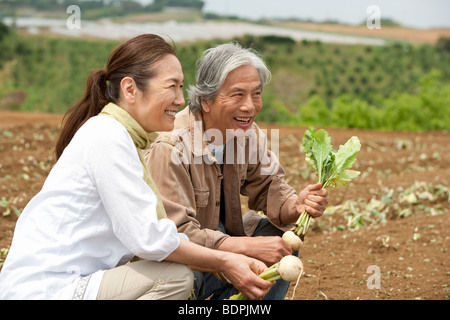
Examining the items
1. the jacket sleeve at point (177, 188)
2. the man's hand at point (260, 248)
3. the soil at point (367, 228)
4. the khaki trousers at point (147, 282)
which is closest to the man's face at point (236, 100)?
the jacket sleeve at point (177, 188)

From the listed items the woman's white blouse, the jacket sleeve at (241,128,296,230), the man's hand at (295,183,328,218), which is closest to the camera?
the woman's white blouse

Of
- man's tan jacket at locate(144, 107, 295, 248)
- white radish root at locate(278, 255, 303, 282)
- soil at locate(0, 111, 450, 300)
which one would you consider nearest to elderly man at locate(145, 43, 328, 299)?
man's tan jacket at locate(144, 107, 295, 248)

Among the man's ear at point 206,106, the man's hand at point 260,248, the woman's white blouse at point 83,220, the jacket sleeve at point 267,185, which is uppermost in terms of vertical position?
the man's ear at point 206,106

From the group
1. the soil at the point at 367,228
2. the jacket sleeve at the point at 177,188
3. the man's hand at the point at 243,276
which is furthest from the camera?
the soil at the point at 367,228

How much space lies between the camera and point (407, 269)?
13.1ft

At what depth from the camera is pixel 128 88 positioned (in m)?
2.29

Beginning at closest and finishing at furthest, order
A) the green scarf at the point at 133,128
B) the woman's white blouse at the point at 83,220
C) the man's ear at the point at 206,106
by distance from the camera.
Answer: the woman's white blouse at the point at 83,220
the green scarf at the point at 133,128
the man's ear at the point at 206,106

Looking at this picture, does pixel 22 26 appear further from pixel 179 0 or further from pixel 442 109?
pixel 442 109

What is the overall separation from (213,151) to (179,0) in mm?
47046

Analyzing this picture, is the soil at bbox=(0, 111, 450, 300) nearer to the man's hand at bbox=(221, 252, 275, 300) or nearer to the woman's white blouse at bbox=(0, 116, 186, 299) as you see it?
the man's hand at bbox=(221, 252, 275, 300)

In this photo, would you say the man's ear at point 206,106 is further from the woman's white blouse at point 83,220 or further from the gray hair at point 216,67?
the woman's white blouse at point 83,220

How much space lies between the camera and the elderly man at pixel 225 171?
2.65m

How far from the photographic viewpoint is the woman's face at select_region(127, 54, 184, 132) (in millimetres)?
2303

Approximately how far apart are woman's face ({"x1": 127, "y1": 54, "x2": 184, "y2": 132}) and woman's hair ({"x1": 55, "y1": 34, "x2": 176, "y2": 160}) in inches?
0.9
